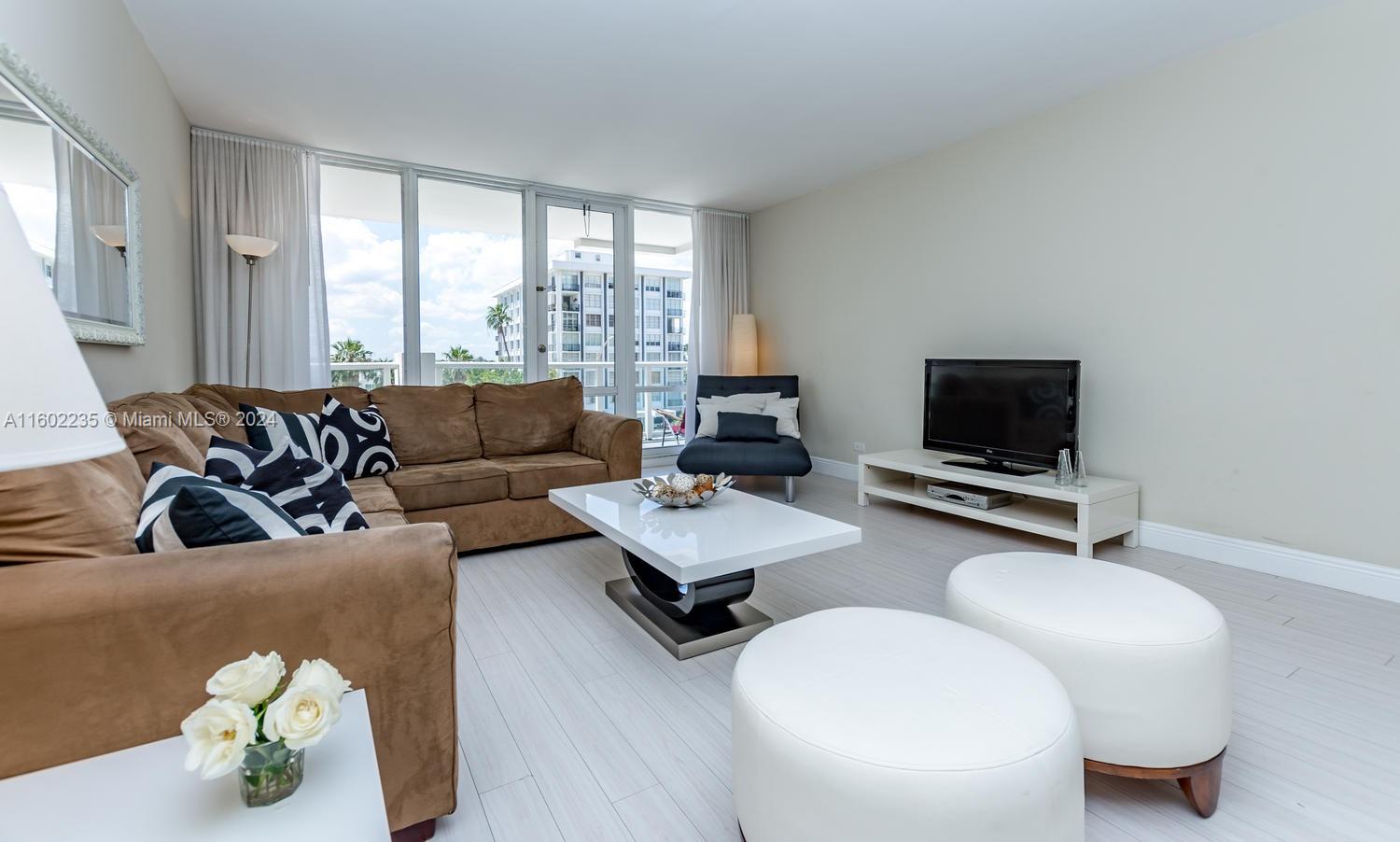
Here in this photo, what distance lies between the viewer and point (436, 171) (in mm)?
4547

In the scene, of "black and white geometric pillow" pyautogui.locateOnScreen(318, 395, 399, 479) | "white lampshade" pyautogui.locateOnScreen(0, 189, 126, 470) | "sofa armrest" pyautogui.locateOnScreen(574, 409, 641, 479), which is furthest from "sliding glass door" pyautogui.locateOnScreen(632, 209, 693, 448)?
"white lampshade" pyautogui.locateOnScreen(0, 189, 126, 470)

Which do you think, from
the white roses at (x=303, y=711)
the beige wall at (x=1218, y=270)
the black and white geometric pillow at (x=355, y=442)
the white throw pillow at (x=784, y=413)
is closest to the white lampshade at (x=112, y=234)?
the black and white geometric pillow at (x=355, y=442)

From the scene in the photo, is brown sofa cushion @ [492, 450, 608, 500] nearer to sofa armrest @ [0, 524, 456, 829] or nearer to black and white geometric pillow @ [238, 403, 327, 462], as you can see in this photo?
black and white geometric pillow @ [238, 403, 327, 462]

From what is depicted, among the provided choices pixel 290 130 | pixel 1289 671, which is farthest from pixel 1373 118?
pixel 290 130

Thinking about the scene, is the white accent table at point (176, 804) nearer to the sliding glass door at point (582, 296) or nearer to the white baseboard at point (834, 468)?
the sliding glass door at point (582, 296)

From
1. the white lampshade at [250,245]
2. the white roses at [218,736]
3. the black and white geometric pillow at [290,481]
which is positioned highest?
the white lampshade at [250,245]

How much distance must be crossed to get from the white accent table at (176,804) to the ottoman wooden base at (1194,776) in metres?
1.41

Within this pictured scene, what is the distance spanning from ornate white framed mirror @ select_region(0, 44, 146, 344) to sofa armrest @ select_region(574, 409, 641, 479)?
2.11 m

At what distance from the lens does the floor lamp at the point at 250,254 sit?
12.1ft

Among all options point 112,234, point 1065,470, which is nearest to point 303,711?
point 112,234

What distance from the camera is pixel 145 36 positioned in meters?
2.74

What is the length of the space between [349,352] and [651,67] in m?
2.95

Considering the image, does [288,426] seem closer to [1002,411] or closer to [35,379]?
[35,379]

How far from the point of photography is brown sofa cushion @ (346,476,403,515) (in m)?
2.59
